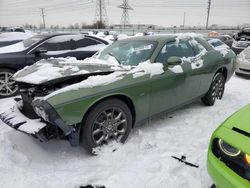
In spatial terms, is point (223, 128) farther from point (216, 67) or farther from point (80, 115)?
point (216, 67)

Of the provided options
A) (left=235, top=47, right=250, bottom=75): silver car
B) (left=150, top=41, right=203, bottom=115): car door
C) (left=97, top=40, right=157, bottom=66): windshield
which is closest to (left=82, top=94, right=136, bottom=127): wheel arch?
(left=150, top=41, right=203, bottom=115): car door

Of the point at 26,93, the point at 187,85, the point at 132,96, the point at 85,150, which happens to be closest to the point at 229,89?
the point at 187,85

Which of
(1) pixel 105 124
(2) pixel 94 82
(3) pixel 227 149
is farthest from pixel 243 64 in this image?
(3) pixel 227 149

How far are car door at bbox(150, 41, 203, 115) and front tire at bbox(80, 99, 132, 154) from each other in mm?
522

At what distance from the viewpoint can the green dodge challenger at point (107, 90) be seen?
289 cm

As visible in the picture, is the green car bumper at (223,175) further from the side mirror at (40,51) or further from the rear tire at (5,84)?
the rear tire at (5,84)

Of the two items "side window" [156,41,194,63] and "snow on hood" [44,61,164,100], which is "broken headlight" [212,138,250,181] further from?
"side window" [156,41,194,63]

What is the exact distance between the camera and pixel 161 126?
418 centimetres

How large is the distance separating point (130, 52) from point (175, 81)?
85 cm

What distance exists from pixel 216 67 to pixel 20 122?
3751 millimetres

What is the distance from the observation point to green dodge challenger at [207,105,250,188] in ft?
6.02

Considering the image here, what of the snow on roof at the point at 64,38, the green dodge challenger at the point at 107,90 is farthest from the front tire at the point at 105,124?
the snow on roof at the point at 64,38

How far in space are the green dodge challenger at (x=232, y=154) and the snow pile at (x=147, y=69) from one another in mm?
1558

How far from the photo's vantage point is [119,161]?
3.16 m
